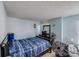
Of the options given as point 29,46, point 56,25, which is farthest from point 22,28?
point 56,25

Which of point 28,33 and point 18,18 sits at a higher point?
point 18,18

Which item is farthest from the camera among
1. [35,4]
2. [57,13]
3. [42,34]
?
[42,34]

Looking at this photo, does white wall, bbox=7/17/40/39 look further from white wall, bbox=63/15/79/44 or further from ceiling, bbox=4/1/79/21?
white wall, bbox=63/15/79/44

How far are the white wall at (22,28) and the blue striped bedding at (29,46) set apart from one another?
9cm

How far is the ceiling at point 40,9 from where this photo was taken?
97 centimetres

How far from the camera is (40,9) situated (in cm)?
105

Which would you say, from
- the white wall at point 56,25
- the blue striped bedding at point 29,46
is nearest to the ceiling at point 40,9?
the white wall at point 56,25

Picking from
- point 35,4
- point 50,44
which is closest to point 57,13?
point 35,4

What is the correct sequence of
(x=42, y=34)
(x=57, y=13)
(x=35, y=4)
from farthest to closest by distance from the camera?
(x=42, y=34) < (x=57, y=13) < (x=35, y=4)

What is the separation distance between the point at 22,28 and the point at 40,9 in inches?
16.6

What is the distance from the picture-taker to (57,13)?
1102mm

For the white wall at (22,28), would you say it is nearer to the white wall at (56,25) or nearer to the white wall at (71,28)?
the white wall at (56,25)

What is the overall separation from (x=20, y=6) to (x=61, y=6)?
0.62m

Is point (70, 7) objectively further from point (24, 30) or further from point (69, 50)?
point (24, 30)
